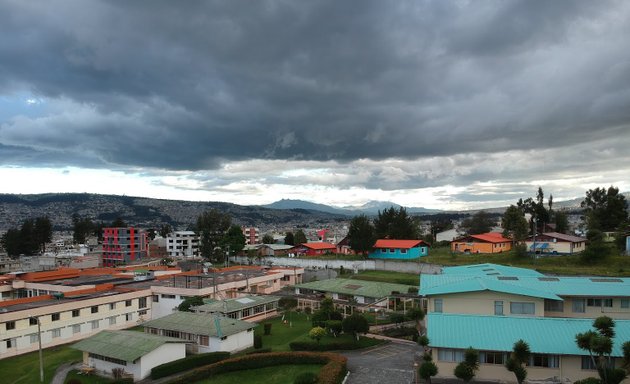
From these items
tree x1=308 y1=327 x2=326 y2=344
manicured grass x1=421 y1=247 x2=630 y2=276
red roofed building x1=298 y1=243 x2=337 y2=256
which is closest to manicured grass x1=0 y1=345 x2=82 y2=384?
tree x1=308 y1=327 x2=326 y2=344

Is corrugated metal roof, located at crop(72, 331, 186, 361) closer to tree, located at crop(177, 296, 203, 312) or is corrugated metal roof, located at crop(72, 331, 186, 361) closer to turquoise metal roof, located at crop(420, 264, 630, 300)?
tree, located at crop(177, 296, 203, 312)

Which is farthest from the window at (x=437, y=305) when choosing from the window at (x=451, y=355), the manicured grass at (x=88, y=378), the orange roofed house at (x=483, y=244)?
the orange roofed house at (x=483, y=244)

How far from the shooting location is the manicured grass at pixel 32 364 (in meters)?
30.8

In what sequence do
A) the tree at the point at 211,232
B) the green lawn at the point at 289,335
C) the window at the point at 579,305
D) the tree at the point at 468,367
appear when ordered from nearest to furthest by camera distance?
the tree at the point at 468,367 → the window at the point at 579,305 → the green lawn at the point at 289,335 → the tree at the point at 211,232

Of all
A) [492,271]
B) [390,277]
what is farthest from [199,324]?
[390,277]

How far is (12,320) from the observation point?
35656 mm

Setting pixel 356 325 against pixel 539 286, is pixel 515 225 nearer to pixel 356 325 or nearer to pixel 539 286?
pixel 539 286

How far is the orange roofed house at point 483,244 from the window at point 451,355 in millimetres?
46506

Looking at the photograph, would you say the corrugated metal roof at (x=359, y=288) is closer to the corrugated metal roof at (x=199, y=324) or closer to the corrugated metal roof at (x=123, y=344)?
the corrugated metal roof at (x=199, y=324)

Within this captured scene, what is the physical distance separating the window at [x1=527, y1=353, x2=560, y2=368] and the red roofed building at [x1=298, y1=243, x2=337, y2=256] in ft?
203

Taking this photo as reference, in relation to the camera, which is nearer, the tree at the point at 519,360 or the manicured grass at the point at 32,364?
the tree at the point at 519,360

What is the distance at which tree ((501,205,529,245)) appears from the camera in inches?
2544

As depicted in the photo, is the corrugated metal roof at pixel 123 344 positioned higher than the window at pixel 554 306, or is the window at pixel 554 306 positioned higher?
the window at pixel 554 306

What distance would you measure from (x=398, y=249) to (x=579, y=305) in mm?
39030
